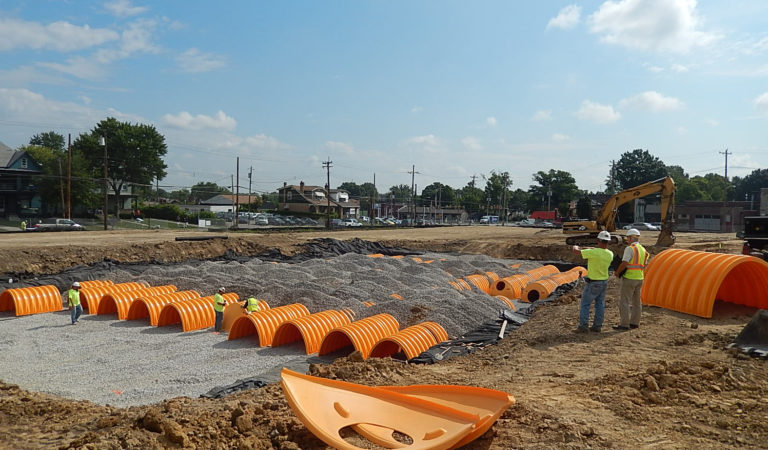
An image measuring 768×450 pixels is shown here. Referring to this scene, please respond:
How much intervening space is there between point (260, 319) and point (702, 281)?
8.30 meters

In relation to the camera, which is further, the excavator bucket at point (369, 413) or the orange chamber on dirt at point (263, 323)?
the orange chamber on dirt at point (263, 323)

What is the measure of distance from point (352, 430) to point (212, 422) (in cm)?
136

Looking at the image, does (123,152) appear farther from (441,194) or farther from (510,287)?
(441,194)

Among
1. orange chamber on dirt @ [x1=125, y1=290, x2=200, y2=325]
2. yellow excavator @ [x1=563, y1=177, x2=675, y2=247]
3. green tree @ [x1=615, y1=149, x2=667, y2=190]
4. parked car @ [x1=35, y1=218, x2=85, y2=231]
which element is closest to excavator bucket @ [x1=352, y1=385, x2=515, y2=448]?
orange chamber on dirt @ [x1=125, y1=290, x2=200, y2=325]

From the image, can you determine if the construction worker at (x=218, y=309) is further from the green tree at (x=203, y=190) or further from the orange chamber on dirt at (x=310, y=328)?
the green tree at (x=203, y=190)

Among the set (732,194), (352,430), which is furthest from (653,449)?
(732,194)

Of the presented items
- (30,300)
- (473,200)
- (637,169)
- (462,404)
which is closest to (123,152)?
(30,300)

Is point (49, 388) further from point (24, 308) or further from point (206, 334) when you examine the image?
point (24, 308)

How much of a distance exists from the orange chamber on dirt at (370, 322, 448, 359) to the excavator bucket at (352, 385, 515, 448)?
3269mm

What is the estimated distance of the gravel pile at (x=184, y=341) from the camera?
26.7 feet

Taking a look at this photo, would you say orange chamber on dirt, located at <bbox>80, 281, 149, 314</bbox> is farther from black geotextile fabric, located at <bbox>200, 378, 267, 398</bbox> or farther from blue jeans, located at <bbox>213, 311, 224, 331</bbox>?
black geotextile fabric, located at <bbox>200, 378, 267, 398</bbox>

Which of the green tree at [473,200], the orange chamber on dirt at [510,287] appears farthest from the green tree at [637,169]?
the orange chamber on dirt at [510,287]

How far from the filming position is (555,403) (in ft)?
15.4

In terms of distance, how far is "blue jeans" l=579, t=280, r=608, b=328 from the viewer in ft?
25.0
